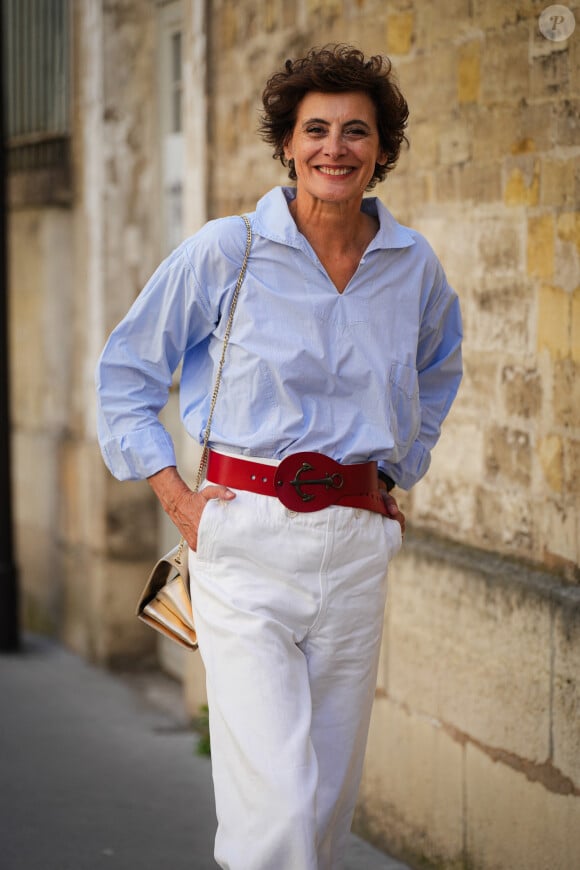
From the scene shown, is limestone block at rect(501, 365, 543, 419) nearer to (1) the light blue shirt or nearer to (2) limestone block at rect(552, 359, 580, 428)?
(2) limestone block at rect(552, 359, 580, 428)

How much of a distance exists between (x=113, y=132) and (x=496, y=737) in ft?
14.6

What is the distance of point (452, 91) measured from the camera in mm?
4547

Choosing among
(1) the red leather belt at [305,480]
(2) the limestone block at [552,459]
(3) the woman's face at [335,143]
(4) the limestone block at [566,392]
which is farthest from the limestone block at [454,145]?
(1) the red leather belt at [305,480]

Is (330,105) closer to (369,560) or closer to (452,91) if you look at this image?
(369,560)

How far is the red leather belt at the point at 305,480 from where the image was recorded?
126 inches

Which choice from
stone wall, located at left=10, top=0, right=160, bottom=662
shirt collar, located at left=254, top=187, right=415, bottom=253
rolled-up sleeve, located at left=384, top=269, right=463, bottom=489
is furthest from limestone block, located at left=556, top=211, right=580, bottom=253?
stone wall, located at left=10, top=0, right=160, bottom=662

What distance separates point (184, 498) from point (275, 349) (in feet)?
1.29

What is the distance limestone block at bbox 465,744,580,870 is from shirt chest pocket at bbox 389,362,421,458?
117cm

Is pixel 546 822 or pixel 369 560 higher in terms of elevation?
pixel 369 560

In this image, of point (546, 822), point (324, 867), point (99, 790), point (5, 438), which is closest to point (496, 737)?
point (546, 822)

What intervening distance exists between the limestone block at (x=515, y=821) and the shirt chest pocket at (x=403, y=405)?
1.17 metres

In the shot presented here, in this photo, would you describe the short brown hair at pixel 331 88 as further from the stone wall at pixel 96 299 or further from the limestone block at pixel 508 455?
the stone wall at pixel 96 299

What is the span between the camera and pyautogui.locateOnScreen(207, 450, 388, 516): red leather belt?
3.20 metres

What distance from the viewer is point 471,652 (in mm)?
4398
